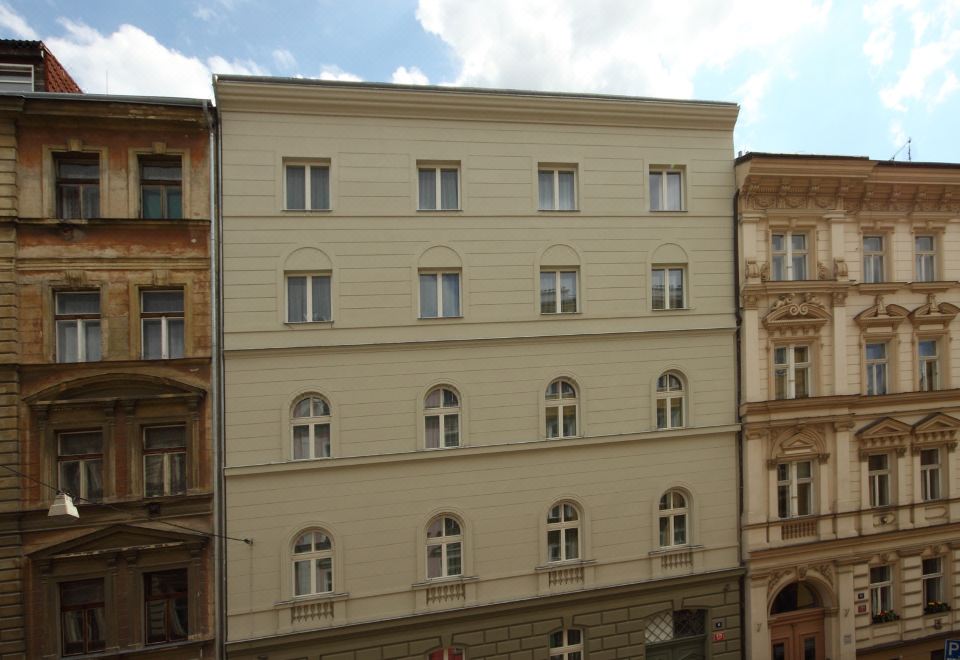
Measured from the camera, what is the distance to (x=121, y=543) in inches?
409

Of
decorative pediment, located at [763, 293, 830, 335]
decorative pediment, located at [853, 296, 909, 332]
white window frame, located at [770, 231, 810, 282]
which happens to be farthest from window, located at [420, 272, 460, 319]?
decorative pediment, located at [853, 296, 909, 332]

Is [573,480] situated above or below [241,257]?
below

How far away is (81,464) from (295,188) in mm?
7144

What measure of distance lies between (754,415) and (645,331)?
12.0 feet

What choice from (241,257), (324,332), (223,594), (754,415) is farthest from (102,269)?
(754,415)

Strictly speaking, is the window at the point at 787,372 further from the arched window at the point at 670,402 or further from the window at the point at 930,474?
the window at the point at 930,474

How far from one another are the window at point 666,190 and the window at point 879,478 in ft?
29.3

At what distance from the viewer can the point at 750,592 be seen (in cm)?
1323

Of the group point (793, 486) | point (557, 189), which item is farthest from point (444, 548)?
point (793, 486)

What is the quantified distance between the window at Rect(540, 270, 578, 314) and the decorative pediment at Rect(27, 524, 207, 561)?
905 centimetres

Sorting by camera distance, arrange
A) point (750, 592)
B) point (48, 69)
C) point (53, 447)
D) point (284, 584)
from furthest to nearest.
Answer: point (750, 592) → point (48, 69) → point (284, 584) → point (53, 447)

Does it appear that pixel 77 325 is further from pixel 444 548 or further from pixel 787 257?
pixel 787 257

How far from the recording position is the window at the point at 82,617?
405 inches

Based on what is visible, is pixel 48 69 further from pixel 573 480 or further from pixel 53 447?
pixel 573 480
